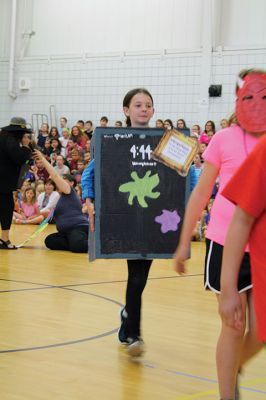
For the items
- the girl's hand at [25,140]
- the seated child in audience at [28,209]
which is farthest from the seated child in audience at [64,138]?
the girl's hand at [25,140]

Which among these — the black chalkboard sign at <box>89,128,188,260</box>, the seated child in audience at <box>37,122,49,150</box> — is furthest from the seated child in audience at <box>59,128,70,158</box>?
the black chalkboard sign at <box>89,128,188,260</box>

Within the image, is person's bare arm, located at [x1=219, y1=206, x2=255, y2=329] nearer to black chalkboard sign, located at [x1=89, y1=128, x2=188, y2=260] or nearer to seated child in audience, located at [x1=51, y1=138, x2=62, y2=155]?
black chalkboard sign, located at [x1=89, y1=128, x2=188, y2=260]

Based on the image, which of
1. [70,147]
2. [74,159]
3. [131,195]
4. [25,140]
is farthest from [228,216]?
[70,147]

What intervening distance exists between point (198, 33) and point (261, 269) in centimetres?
1710

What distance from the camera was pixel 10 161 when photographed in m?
10.9

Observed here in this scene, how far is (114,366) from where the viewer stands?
4625mm

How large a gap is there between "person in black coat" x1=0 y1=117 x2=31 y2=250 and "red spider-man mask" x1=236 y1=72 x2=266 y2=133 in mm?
7594

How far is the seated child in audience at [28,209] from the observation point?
15.9m

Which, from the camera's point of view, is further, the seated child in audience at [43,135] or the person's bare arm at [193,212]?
the seated child in audience at [43,135]

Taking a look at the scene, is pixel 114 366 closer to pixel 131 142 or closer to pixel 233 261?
pixel 131 142

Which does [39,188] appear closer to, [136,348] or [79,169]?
[79,169]

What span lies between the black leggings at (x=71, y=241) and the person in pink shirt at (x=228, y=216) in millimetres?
7270

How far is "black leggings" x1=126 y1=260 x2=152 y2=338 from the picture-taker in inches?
195

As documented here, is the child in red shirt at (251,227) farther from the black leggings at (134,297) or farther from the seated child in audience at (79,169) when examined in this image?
the seated child in audience at (79,169)
